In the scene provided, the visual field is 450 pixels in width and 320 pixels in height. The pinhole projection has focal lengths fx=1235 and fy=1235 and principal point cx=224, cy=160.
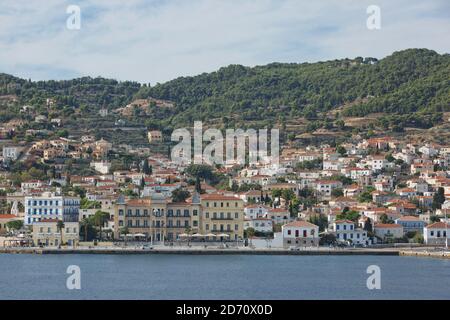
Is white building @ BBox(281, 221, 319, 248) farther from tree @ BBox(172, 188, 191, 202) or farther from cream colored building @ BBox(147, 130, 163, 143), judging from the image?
cream colored building @ BBox(147, 130, 163, 143)

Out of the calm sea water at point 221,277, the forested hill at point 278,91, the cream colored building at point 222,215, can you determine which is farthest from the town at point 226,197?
the forested hill at point 278,91

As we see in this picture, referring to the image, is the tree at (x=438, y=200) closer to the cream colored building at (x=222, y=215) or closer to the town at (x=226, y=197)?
the town at (x=226, y=197)

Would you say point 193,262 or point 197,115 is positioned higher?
point 197,115

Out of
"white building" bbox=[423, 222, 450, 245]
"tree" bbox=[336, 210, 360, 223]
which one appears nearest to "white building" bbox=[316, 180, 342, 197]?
"tree" bbox=[336, 210, 360, 223]

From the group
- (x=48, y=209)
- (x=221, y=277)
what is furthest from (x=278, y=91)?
(x=221, y=277)

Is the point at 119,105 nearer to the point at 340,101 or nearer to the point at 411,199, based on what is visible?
the point at 340,101

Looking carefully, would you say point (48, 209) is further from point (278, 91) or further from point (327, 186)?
point (278, 91)
